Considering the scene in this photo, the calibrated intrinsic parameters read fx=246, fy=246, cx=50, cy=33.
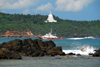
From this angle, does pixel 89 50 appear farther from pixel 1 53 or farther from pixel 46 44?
pixel 1 53

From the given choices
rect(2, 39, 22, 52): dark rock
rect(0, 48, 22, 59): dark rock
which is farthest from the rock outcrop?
rect(0, 48, 22, 59): dark rock

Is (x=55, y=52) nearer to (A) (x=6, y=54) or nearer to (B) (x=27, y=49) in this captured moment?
(B) (x=27, y=49)

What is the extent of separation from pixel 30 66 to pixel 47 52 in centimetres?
1170

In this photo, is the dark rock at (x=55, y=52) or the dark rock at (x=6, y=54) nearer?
the dark rock at (x=6, y=54)

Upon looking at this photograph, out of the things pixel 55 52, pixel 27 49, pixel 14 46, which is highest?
pixel 14 46

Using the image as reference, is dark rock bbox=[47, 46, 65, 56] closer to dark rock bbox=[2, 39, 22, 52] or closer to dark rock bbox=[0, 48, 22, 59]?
dark rock bbox=[2, 39, 22, 52]

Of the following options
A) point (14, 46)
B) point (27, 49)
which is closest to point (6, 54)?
point (27, 49)

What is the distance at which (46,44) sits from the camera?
43.2 metres

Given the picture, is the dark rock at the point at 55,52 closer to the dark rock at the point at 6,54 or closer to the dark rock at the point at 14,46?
the dark rock at the point at 14,46

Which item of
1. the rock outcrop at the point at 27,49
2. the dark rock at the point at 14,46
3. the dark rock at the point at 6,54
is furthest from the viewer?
the dark rock at the point at 14,46

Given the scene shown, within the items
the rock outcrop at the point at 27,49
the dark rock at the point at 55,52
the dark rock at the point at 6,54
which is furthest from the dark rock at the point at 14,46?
the dark rock at the point at 6,54

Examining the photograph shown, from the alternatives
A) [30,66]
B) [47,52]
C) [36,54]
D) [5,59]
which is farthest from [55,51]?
[30,66]

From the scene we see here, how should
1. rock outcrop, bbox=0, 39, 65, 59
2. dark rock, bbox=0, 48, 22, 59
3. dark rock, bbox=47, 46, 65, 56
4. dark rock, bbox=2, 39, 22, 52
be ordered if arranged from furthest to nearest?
1. dark rock, bbox=47, 46, 65, 56
2. dark rock, bbox=2, 39, 22, 52
3. rock outcrop, bbox=0, 39, 65, 59
4. dark rock, bbox=0, 48, 22, 59

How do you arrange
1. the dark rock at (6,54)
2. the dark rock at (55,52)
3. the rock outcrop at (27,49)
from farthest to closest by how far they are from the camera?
the dark rock at (55,52) < the rock outcrop at (27,49) < the dark rock at (6,54)
